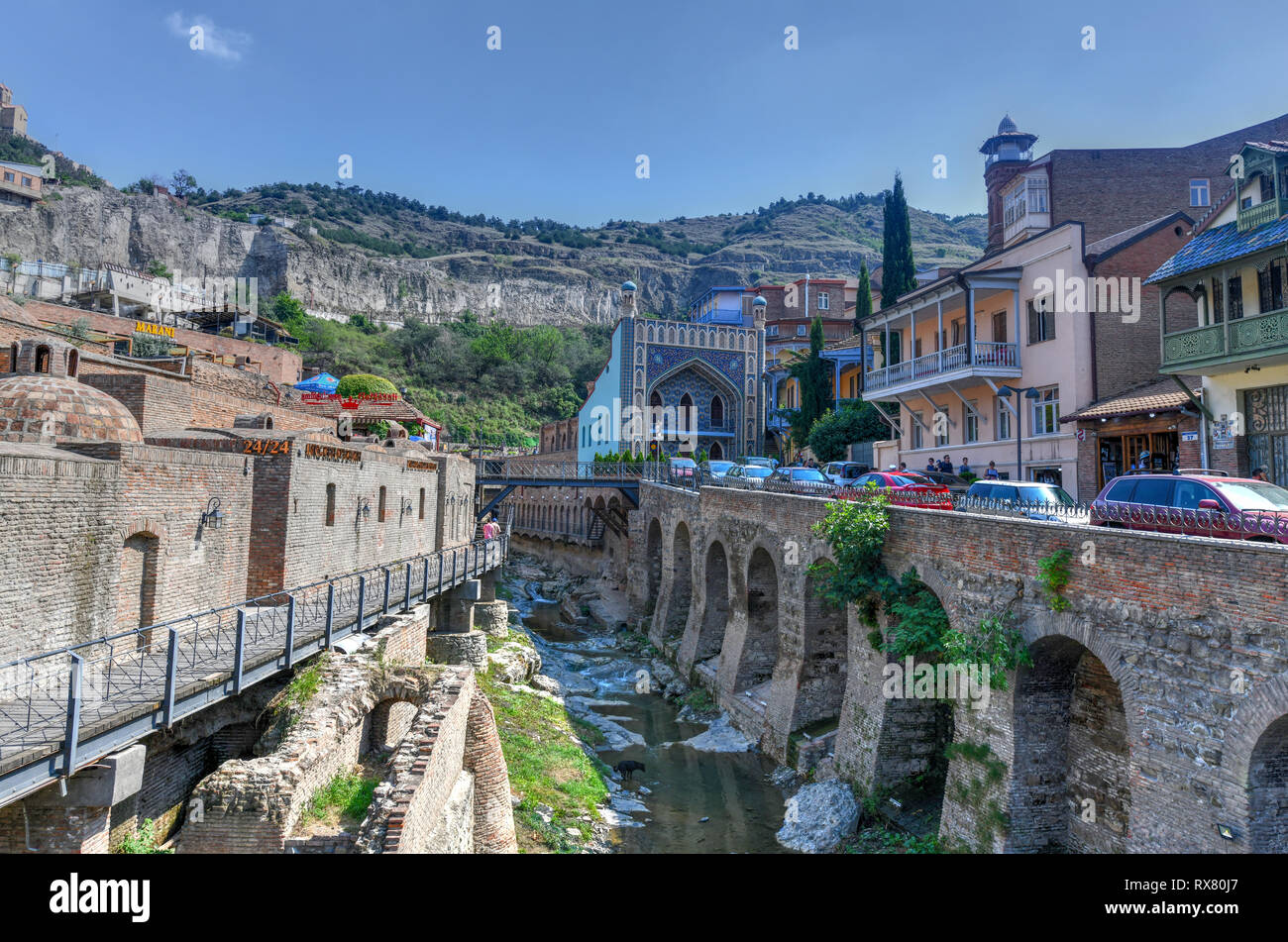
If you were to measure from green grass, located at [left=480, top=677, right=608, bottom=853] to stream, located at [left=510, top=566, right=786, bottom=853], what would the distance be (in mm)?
700

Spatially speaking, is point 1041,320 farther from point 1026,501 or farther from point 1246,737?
point 1246,737

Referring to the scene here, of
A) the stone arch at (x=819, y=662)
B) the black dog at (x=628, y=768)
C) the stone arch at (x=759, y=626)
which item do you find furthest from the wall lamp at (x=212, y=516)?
the stone arch at (x=759, y=626)

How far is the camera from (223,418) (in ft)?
69.8

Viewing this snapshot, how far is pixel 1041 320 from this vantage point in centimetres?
2252

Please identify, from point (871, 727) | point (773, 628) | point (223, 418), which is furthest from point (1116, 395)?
point (223, 418)

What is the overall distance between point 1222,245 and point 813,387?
1009 inches

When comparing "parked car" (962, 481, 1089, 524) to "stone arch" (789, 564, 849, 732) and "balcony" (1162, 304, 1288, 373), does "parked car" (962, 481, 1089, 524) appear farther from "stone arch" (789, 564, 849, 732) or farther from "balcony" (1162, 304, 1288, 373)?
"balcony" (1162, 304, 1288, 373)

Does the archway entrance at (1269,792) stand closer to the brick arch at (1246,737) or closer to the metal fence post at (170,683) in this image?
the brick arch at (1246,737)

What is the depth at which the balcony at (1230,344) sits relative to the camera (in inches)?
553

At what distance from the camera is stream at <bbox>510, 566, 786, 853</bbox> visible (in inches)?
553

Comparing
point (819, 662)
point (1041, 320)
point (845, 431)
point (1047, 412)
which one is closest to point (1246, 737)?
point (819, 662)

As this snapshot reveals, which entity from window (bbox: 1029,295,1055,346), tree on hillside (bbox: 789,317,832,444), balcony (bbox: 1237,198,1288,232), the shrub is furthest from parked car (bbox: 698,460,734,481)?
the shrub

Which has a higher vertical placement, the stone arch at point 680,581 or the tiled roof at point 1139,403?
the tiled roof at point 1139,403

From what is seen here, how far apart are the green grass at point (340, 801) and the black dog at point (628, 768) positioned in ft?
23.9
